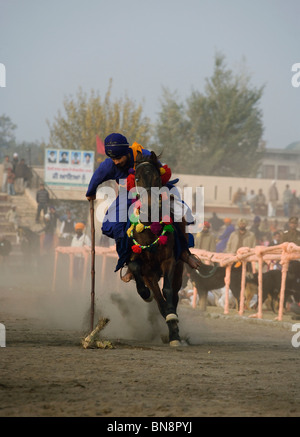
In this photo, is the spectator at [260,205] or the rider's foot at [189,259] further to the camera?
the spectator at [260,205]

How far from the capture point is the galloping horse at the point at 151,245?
31.1ft

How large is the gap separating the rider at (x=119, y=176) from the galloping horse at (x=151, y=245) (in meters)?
0.20

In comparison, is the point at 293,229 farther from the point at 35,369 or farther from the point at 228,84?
the point at 228,84

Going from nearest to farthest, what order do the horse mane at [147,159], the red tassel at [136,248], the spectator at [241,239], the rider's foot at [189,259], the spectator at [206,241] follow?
1. the horse mane at [147,159]
2. the red tassel at [136,248]
3. the rider's foot at [189,259]
4. the spectator at [241,239]
5. the spectator at [206,241]

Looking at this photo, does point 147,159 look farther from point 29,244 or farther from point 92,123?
point 92,123

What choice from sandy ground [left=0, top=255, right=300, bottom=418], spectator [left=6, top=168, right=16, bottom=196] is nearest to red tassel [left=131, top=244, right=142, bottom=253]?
sandy ground [left=0, top=255, right=300, bottom=418]

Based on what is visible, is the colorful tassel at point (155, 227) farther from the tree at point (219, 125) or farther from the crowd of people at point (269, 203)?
the tree at point (219, 125)

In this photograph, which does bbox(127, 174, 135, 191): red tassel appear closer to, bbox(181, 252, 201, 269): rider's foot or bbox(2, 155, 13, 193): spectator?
bbox(181, 252, 201, 269): rider's foot

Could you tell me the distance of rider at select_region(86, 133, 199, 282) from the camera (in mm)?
10016

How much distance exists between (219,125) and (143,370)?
66.7 meters

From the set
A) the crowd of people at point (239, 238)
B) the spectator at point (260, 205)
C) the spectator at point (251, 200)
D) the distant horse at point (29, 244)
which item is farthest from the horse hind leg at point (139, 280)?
the spectator at point (251, 200)
